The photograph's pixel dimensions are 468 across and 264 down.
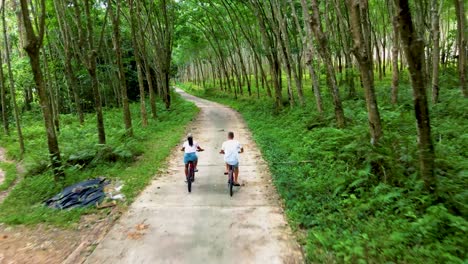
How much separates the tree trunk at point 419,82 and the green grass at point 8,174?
1193cm

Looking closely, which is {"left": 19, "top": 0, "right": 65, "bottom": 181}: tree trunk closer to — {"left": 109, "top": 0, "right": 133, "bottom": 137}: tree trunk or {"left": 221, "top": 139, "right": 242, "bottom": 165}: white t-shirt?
{"left": 221, "top": 139, "right": 242, "bottom": 165}: white t-shirt

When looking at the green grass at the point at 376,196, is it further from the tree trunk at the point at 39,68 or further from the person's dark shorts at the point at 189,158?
the tree trunk at the point at 39,68

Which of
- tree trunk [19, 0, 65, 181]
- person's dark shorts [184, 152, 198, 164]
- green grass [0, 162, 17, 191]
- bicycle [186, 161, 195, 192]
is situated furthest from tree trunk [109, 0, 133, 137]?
bicycle [186, 161, 195, 192]

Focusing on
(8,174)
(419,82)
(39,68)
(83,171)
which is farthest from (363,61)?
(8,174)

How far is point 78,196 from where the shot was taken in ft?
27.8

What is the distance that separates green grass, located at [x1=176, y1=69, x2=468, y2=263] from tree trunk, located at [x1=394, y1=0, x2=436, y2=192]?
0.33m

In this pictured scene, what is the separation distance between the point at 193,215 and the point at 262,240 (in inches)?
68.3

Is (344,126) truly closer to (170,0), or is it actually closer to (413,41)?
(413,41)

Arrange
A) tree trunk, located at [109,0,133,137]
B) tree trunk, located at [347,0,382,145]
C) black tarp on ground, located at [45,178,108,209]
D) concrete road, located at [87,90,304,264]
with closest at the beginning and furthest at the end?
concrete road, located at [87,90,304,264]
tree trunk, located at [347,0,382,145]
black tarp on ground, located at [45,178,108,209]
tree trunk, located at [109,0,133,137]

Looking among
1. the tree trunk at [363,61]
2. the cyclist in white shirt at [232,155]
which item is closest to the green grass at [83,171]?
the cyclist in white shirt at [232,155]

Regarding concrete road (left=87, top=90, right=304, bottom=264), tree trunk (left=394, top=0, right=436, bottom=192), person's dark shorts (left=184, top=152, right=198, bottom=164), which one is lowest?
concrete road (left=87, top=90, right=304, bottom=264)

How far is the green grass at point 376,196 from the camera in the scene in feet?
16.3

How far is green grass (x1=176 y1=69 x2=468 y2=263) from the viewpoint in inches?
196

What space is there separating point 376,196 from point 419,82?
2.18 m
